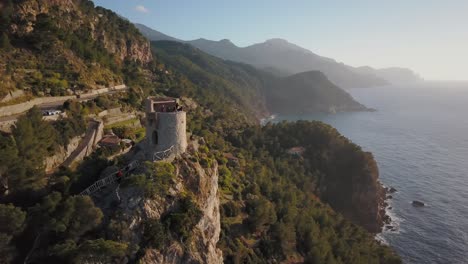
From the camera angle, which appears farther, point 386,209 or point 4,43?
point 386,209

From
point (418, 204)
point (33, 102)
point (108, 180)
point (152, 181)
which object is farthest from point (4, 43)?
point (418, 204)

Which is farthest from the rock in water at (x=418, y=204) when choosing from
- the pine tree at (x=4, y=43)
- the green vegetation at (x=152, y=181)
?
the pine tree at (x=4, y=43)

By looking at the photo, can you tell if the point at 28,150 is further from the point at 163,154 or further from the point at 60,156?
the point at 163,154

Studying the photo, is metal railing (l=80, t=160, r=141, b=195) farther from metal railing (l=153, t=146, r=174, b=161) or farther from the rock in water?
the rock in water

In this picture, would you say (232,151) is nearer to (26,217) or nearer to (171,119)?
(171,119)

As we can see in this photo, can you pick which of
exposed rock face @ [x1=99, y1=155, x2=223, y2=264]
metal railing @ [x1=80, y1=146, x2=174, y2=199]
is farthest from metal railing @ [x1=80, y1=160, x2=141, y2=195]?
exposed rock face @ [x1=99, y1=155, x2=223, y2=264]
